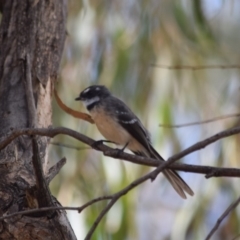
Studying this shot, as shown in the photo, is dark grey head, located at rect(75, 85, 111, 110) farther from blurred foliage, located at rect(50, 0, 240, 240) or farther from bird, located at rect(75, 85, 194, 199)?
blurred foliage, located at rect(50, 0, 240, 240)

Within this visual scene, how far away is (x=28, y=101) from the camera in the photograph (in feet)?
9.05

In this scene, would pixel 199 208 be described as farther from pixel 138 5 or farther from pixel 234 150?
pixel 138 5

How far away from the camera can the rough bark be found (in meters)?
2.25

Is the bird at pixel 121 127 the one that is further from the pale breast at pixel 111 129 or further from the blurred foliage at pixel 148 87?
the blurred foliage at pixel 148 87

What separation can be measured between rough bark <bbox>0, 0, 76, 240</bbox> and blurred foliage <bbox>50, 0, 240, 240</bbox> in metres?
1.00

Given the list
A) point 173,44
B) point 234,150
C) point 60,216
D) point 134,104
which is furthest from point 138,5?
point 60,216

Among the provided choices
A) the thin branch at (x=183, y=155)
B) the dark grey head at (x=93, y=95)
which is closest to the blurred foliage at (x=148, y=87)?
the dark grey head at (x=93, y=95)

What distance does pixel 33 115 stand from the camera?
2.71 m

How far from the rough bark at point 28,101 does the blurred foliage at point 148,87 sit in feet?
3.27

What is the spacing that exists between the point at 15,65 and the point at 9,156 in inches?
20.6

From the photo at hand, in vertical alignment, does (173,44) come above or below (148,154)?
above

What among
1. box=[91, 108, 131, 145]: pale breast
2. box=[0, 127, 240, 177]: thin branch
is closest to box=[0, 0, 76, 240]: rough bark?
box=[0, 127, 240, 177]: thin branch

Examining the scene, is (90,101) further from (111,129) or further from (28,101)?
(28,101)

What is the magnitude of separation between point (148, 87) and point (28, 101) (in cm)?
167
